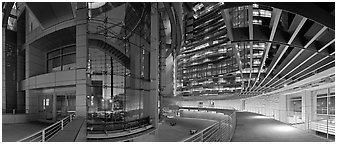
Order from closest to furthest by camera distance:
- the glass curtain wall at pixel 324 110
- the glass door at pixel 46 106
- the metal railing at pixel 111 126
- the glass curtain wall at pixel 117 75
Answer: the metal railing at pixel 111 126
the glass curtain wall at pixel 117 75
the glass door at pixel 46 106
the glass curtain wall at pixel 324 110

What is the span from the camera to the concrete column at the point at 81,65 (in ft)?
37.2

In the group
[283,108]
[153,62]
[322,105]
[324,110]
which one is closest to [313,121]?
[324,110]

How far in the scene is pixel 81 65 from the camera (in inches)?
453

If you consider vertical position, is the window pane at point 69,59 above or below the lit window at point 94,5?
below

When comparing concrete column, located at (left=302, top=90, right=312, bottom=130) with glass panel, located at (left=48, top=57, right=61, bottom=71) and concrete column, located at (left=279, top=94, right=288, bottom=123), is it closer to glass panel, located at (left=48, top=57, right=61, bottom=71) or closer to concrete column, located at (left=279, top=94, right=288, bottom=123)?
concrete column, located at (left=279, top=94, right=288, bottom=123)

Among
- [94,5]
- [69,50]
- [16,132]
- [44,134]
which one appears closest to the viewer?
[44,134]

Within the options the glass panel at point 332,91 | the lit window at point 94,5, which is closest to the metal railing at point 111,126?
the lit window at point 94,5

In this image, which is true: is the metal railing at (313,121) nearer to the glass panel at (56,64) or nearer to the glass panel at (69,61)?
the glass panel at (69,61)

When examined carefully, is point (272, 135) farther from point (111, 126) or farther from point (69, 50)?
point (69, 50)

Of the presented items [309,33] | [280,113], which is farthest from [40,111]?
[280,113]

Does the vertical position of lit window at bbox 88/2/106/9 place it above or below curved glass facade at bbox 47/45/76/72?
above

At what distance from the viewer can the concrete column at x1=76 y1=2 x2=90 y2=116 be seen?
1133cm

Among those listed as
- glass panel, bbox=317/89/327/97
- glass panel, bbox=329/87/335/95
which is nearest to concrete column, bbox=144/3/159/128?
glass panel, bbox=329/87/335/95

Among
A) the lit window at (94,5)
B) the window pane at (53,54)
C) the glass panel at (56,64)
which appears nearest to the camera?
the lit window at (94,5)
